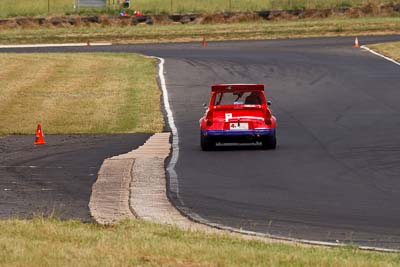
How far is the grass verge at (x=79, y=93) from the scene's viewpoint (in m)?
27.9

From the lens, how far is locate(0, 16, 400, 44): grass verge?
64.0 metres

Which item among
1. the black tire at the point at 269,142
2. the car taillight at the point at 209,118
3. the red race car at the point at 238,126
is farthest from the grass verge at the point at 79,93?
the black tire at the point at 269,142

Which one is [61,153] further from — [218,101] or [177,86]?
[177,86]

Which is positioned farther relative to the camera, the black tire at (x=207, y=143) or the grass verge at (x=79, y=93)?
the grass verge at (x=79, y=93)


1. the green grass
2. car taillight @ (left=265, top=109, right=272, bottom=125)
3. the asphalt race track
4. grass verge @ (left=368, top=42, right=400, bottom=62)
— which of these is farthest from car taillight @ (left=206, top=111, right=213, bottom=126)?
the green grass

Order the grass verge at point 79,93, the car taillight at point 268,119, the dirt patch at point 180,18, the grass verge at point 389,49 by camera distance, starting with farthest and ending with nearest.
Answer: the dirt patch at point 180,18 < the grass verge at point 389,49 < the grass verge at point 79,93 < the car taillight at point 268,119

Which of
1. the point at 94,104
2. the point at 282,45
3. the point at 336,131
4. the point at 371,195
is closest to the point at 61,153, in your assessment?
the point at 336,131

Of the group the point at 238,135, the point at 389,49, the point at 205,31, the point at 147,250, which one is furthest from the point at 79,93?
the point at 205,31

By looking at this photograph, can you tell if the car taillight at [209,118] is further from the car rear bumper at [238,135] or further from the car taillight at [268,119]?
the car taillight at [268,119]

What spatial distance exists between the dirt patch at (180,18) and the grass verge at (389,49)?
21.8 m

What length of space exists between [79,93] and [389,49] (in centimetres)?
1895

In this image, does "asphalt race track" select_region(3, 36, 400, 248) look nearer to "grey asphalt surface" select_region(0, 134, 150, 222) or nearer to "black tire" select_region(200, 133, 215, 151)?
"black tire" select_region(200, 133, 215, 151)

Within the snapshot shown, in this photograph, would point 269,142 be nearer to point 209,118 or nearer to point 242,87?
point 209,118

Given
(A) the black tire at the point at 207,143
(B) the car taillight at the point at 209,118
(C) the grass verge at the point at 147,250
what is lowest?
(A) the black tire at the point at 207,143
